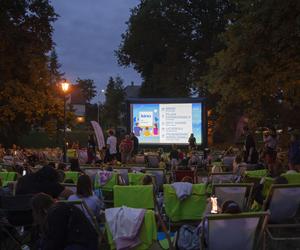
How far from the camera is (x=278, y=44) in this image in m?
19.9

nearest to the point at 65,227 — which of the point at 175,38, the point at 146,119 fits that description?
the point at 146,119

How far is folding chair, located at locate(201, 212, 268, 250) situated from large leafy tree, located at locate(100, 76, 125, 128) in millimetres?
81321

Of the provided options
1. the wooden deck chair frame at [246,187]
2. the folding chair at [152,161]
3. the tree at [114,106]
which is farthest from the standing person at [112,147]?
the tree at [114,106]

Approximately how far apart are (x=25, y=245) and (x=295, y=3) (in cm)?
1380

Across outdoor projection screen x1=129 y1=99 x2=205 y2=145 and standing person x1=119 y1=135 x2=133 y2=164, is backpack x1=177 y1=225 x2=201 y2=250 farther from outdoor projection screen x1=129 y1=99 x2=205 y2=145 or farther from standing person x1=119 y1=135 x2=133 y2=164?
outdoor projection screen x1=129 y1=99 x2=205 y2=145

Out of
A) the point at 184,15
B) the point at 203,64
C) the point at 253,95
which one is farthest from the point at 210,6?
the point at 253,95

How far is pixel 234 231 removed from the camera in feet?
18.4

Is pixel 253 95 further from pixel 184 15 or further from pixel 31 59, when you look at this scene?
pixel 184 15

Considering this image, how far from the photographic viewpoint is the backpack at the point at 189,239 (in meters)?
5.92

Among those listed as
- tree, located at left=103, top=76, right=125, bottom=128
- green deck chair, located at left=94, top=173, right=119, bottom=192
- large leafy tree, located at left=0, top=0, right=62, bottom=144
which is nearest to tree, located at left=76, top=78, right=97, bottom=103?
tree, located at left=103, top=76, right=125, bottom=128

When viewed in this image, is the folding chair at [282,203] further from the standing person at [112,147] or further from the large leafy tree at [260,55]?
the standing person at [112,147]

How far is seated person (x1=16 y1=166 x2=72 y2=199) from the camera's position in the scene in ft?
25.4

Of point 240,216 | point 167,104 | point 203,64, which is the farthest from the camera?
point 203,64

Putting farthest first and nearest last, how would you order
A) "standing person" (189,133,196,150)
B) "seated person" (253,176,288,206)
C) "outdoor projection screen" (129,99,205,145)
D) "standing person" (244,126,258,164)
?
1. "outdoor projection screen" (129,99,205,145)
2. "standing person" (189,133,196,150)
3. "standing person" (244,126,258,164)
4. "seated person" (253,176,288,206)
